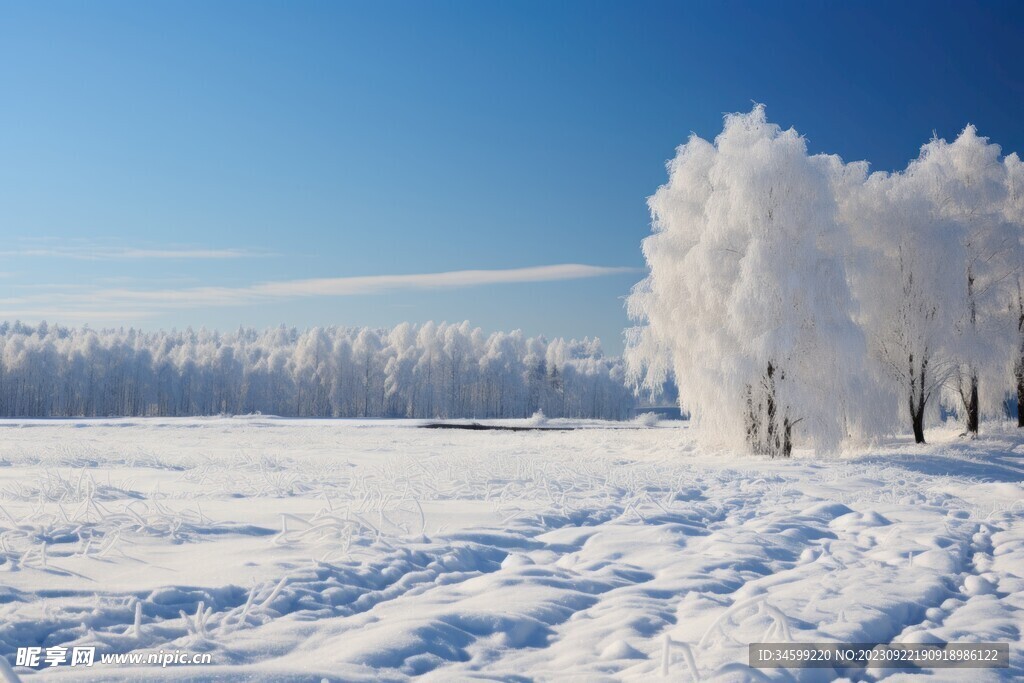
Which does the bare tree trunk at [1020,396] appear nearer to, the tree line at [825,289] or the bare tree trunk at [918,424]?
the tree line at [825,289]

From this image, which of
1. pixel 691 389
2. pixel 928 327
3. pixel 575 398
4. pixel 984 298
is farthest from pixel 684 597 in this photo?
pixel 575 398

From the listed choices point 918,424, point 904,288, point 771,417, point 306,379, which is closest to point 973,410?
point 918,424

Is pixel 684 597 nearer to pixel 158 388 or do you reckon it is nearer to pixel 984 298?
pixel 984 298

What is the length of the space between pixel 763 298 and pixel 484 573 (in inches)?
567

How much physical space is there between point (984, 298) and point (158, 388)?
96.8 meters

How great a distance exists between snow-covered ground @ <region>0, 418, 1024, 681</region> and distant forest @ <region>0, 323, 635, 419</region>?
253 feet

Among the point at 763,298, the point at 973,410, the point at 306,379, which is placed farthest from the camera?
the point at 306,379

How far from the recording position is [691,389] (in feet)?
66.8

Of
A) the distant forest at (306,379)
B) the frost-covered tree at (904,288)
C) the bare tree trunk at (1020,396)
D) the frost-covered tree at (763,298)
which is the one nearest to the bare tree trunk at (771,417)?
the frost-covered tree at (763,298)

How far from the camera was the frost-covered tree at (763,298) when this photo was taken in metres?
18.6

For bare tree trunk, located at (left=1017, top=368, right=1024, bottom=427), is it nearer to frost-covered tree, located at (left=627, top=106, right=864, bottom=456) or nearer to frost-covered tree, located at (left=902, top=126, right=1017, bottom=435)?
frost-covered tree, located at (left=902, top=126, right=1017, bottom=435)

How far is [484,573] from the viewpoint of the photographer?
6234mm

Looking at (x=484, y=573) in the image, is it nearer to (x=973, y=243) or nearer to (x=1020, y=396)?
(x=973, y=243)

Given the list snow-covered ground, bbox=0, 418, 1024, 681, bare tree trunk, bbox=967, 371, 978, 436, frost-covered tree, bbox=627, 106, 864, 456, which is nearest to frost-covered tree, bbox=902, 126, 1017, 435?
bare tree trunk, bbox=967, 371, 978, 436
